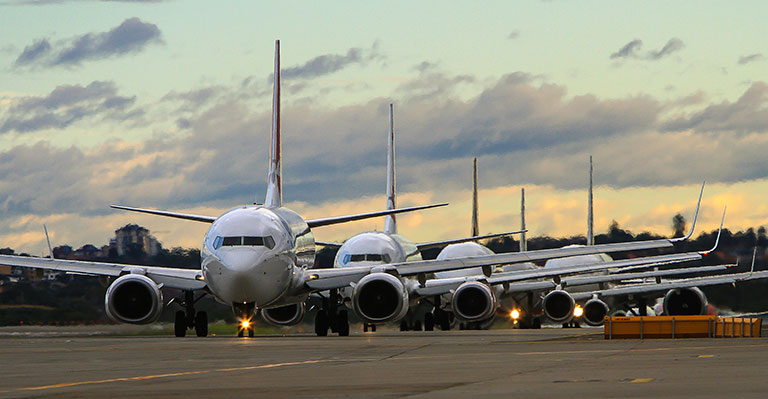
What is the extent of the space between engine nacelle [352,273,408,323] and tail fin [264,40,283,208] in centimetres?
541

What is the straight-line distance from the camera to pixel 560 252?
37562mm

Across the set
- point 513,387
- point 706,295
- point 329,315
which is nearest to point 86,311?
point 329,315

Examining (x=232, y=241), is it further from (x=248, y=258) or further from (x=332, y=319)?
(x=332, y=319)

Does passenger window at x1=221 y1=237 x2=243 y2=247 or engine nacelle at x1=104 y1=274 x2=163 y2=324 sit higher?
passenger window at x1=221 y1=237 x2=243 y2=247

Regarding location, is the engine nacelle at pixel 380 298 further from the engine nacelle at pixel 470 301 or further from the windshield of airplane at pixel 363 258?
the windshield of airplane at pixel 363 258

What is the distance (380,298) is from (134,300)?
6.75m

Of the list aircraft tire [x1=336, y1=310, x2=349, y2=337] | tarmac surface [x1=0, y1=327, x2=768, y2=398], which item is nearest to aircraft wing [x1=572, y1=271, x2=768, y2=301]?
aircraft tire [x1=336, y1=310, x2=349, y2=337]

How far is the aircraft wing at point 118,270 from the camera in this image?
1425 inches

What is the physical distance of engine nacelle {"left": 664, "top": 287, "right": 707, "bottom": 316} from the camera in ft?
191

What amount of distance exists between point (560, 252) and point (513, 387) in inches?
995

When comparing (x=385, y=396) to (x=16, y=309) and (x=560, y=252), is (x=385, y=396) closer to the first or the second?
(x=560, y=252)

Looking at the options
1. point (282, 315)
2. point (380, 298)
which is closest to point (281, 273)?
point (380, 298)

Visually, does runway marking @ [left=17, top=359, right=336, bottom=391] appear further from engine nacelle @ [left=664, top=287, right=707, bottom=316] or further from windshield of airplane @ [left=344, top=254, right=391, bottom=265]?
engine nacelle @ [left=664, top=287, right=707, bottom=316]

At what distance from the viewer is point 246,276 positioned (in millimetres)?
32406
